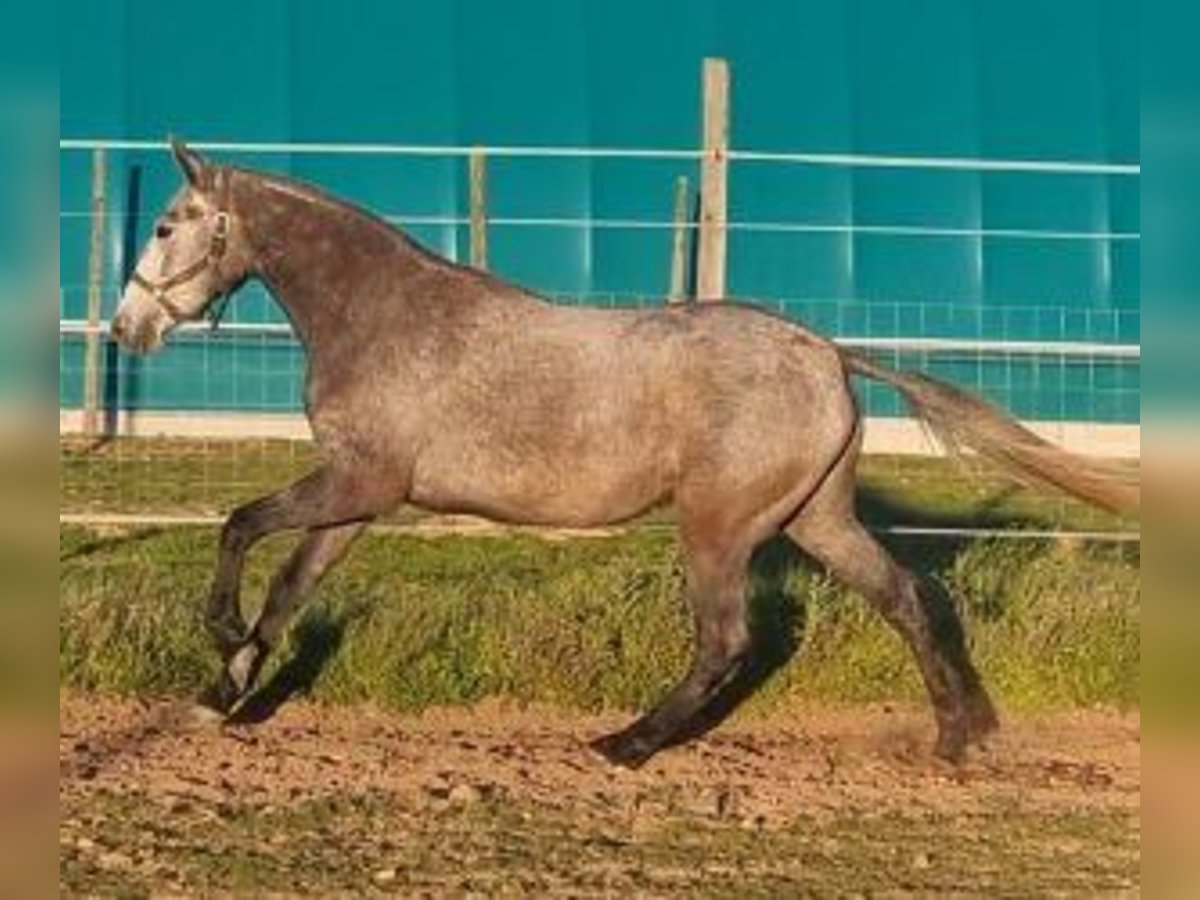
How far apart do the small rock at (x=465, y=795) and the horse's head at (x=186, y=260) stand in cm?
194

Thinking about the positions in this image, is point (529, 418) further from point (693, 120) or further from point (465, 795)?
point (693, 120)

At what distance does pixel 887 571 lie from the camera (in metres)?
6.62

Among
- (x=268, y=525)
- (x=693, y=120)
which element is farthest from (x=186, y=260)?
(x=693, y=120)

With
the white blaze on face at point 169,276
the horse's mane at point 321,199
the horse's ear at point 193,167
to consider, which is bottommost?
the white blaze on face at point 169,276

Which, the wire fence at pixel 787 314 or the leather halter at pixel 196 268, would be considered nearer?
the leather halter at pixel 196 268

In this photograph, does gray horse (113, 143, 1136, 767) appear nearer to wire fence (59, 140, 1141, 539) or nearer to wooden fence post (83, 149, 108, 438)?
wire fence (59, 140, 1141, 539)

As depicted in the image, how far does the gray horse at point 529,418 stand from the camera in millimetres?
6332

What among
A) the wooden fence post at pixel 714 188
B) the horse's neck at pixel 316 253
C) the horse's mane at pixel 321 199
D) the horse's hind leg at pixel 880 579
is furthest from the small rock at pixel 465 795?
the wooden fence post at pixel 714 188

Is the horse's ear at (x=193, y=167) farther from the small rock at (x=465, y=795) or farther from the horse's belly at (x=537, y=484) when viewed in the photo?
the small rock at (x=465, y=795)

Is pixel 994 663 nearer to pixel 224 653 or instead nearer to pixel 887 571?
pixel 887 571

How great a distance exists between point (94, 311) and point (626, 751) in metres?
7.25

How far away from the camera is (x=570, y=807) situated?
225 inches

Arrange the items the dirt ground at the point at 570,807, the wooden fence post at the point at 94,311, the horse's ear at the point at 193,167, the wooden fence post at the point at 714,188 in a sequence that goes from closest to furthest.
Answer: the dirt ground at the point at 570,807, the horse's ear at the point at 193,167, the wooden fence post at the point at 714,188, the wooden fence post at the point at 94,311

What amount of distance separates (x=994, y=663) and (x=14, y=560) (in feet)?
18.2
